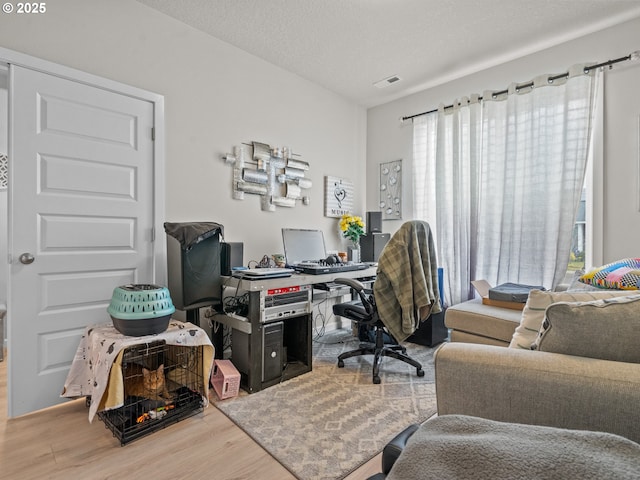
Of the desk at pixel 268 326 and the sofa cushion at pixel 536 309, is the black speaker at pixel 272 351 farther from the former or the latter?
the sofa cushion at pixel 536 309

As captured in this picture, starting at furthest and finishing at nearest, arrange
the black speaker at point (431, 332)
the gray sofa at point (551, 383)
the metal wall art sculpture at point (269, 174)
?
the black speaker at point (431, 332), the metal wall art sculpture at point (269, 174), the gray sofa at point (551, 383)

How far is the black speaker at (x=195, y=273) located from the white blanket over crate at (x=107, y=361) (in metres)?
0.21

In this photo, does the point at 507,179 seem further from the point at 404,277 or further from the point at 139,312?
the point at 139,312

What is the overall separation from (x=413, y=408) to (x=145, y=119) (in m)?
2.61

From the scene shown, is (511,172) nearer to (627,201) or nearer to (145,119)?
(627,201)

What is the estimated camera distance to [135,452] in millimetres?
1594

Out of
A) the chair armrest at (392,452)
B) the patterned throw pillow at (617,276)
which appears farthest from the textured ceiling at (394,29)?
the chair armrest at (392,452)

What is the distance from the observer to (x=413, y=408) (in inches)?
Result: 79.5

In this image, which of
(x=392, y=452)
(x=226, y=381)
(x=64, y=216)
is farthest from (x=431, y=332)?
(x=64, y=216)

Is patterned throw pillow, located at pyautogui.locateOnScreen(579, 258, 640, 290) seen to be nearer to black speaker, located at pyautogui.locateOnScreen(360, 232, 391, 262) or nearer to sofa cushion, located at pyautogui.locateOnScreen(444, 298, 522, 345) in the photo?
sofa cushion, located at pyautogui.locateOnScreen(444, 298, 522, 345)

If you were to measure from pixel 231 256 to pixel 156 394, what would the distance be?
106 centimetres

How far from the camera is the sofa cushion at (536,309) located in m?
1.27

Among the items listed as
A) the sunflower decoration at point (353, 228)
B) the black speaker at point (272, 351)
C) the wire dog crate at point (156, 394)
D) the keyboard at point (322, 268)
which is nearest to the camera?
the wire dog crate at point (156, 394)

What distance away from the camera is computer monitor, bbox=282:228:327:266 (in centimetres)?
296
